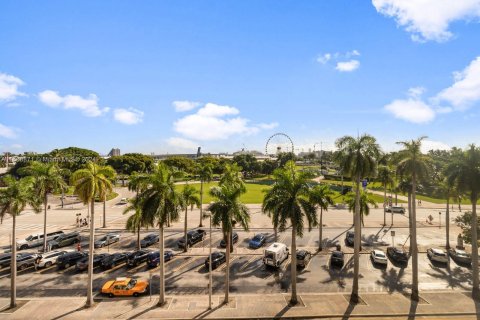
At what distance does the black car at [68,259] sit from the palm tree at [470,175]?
1543 inches

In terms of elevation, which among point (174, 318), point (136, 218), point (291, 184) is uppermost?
point (291, 184)

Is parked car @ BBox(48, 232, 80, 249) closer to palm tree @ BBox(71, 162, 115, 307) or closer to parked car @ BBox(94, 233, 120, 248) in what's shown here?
parked car @ BBox(94, 233, 120, 248)

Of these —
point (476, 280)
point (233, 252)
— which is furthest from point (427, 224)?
point (233, 252)

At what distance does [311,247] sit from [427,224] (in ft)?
98.1

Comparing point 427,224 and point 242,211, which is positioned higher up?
point 242,211

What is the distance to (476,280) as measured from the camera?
28172 mm

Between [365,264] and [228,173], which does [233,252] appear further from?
[365,264]

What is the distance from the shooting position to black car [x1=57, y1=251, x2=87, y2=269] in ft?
114

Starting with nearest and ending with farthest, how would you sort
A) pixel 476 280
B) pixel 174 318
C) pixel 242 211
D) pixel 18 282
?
pixel 174 318
pixel 242 211
pixel 476 280
pixel 18 282

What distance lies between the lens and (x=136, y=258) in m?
35.3

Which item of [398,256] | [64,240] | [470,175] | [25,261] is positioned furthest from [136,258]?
[470,175]

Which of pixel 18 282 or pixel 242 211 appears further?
pixel 18 282

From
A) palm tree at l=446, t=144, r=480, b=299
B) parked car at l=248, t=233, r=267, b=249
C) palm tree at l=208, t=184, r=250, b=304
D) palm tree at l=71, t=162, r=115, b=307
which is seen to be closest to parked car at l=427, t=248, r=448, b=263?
palm tree at l=446, t=144, r=480, b=299

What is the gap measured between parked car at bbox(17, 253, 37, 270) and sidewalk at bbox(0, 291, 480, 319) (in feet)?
27.6
